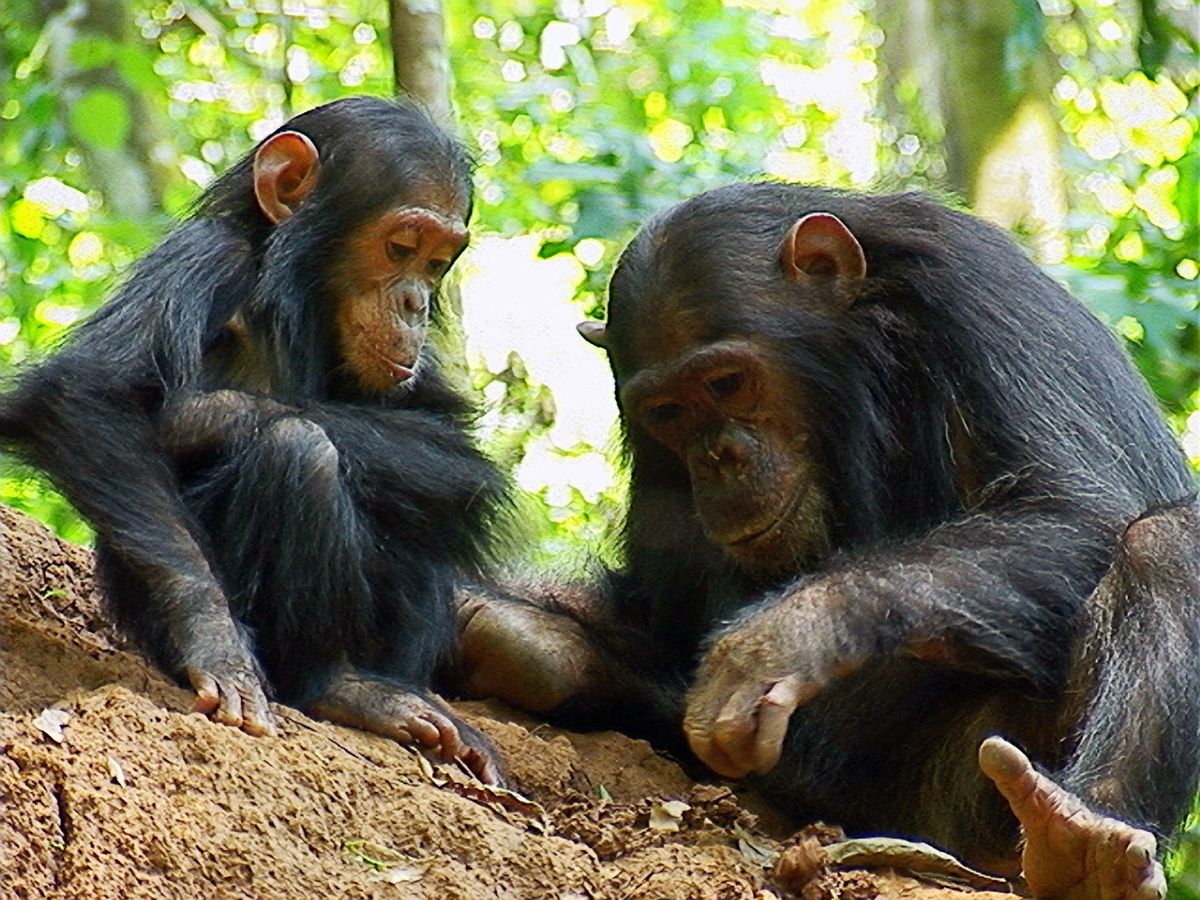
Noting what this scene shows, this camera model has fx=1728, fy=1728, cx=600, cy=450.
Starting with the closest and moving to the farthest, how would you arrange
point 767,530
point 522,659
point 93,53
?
point 767,530 → point 522,659 → point 93,53

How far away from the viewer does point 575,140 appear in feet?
33.1

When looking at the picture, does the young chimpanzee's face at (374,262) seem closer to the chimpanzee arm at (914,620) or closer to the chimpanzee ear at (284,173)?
the chimpanzee ear at (284,173)

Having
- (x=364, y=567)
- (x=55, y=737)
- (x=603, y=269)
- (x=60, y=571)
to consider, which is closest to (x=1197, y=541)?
(x=364, y=567)

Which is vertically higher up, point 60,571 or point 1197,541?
Answer: point 1197,541

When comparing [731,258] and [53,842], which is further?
[731,258]

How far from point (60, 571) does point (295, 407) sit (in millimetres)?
1104

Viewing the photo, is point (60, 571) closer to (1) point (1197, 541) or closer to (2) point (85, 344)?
(2) point (85, 344)

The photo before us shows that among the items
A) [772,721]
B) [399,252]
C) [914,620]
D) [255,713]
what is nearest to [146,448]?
[255,713]

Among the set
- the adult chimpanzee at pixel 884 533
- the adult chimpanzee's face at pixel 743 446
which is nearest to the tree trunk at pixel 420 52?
the adult chimpanzee at pixel 884 533

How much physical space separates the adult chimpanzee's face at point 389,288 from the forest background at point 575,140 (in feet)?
1.74

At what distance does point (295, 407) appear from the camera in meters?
4.32

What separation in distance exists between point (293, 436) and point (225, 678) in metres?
0.64

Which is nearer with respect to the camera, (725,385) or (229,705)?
(229,705)

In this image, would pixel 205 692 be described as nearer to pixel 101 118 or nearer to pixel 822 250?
pixel 822 250
